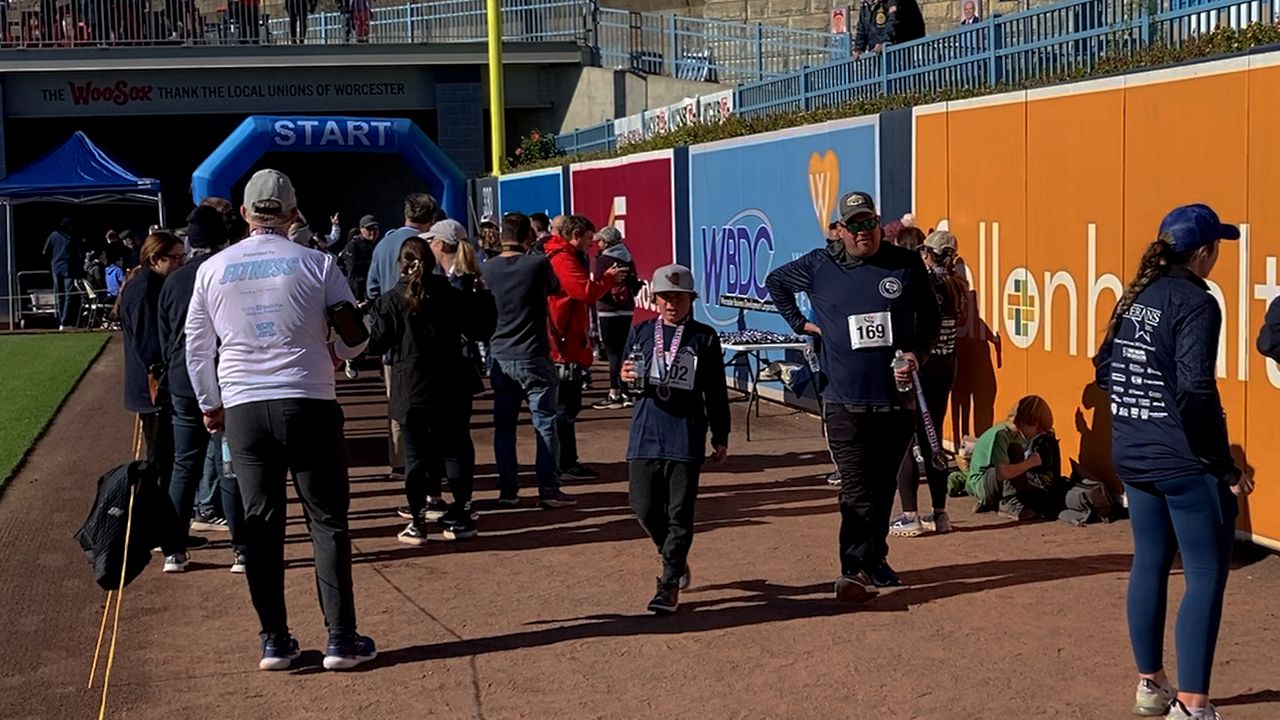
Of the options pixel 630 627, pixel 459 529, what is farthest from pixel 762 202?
pixel 630 627

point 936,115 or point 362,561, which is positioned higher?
point 936,115

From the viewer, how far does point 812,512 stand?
9812 millimetres

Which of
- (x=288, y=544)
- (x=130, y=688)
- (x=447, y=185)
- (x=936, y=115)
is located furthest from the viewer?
(x=447, y=185)

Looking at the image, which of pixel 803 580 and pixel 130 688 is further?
pixel 803 580

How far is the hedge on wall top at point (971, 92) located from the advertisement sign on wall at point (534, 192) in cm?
135

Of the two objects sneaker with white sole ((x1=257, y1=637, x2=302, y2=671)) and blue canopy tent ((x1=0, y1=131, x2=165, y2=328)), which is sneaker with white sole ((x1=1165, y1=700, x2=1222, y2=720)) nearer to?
sneaker with white sole ((x1=257, y1=637, x2=302, y2=671))

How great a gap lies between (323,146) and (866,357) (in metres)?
14.4

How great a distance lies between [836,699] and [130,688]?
276cm

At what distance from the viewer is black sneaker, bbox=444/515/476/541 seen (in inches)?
360

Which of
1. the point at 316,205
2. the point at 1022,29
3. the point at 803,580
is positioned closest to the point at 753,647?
the point at 803,580

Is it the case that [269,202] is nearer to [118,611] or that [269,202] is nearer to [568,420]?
[118,611]

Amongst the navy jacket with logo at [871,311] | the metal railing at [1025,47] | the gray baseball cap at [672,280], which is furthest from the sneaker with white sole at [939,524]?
the metal railing at [1025,47]

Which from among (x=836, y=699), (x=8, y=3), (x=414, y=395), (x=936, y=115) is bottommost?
(x=836, y=699)

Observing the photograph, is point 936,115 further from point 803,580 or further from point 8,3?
point 8,3
